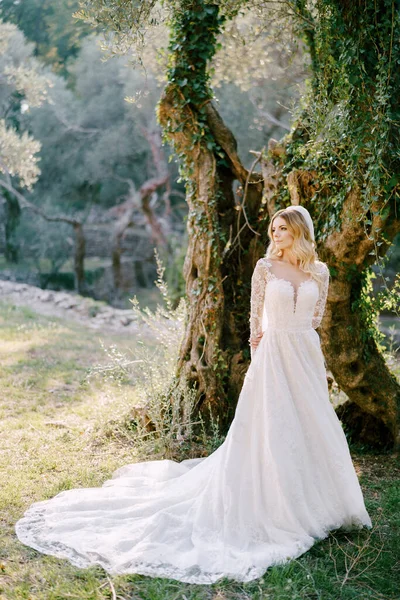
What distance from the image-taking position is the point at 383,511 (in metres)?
4.61

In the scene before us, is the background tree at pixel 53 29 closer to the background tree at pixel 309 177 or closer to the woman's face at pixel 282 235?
the background tree at pixel 309 177

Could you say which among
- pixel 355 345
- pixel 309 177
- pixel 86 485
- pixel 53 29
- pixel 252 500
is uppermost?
pixel 53 29

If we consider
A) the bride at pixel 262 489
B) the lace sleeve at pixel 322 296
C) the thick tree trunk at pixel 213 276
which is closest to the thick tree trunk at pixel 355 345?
the lace sleeve at pixel 322 296

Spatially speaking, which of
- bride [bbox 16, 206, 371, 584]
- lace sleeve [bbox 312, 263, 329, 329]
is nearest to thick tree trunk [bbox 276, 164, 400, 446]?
lace sleeve [bbox 312, 263, 329, 329]

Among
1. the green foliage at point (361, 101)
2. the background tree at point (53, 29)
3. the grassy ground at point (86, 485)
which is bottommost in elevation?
the grassy ground at point (86, 485)

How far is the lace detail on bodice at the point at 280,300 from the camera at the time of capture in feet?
14.1

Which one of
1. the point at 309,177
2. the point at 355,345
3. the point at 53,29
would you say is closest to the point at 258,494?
the point at 355,345

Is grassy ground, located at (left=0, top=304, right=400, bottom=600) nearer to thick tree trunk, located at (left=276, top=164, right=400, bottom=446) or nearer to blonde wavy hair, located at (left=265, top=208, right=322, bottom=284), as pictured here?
thick tree trunk, located at (left=276, top=164, right=400, bottom=446)

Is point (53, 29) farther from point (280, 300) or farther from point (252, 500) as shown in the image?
point (252, 500)

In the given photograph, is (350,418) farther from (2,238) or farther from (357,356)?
(2,238)

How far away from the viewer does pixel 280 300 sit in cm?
429

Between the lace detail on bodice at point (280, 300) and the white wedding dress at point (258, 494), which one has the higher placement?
the lace detail on bodice at point (280, 300)

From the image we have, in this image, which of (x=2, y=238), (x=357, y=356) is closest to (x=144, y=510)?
(x=357, y=356)

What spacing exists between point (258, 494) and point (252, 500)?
62mm
